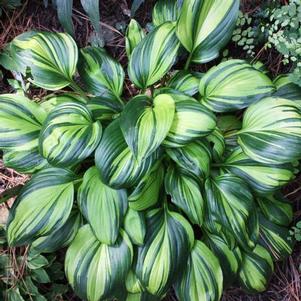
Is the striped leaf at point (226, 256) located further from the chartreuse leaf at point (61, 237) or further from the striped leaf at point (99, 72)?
the striped leaf at point (99, 72)

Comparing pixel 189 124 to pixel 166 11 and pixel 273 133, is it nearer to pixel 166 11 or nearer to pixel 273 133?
pixel 273 133

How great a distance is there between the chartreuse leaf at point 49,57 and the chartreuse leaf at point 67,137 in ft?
0.47

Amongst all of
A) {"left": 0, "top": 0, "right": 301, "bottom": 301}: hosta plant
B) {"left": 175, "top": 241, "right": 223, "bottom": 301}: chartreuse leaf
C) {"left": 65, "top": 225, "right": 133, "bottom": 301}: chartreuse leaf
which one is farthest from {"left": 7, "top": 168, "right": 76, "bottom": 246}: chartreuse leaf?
{"left": 175, "top": 241, "right": 223, "bottom": 301}: chartreuse leaf

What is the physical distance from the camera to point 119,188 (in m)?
1.20

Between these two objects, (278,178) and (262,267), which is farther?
(262,267)

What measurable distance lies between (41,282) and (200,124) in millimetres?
738

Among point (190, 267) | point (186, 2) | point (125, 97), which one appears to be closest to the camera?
point (186, 2)

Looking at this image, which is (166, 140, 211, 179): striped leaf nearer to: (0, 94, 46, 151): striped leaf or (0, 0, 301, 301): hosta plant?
(0, 0, 301, 301): hosta plant

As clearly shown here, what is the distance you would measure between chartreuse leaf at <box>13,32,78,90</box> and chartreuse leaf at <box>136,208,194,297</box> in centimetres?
47

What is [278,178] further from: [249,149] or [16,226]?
[16,226]

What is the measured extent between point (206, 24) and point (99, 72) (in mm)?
345

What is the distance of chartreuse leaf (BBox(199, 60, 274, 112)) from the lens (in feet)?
4.14

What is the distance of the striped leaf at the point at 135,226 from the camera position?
128 centimetres

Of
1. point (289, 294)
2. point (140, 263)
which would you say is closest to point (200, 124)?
point (140, 263)
